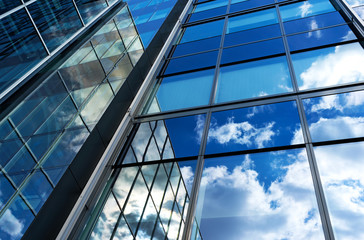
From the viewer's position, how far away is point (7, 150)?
8.95 meters

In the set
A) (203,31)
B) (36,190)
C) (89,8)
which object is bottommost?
(36,190)

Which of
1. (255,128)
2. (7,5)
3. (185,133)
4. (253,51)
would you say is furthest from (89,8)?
(255,128)

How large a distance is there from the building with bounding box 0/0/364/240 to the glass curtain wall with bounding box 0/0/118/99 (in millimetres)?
49

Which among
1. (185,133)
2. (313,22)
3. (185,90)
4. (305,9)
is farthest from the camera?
(305,9)

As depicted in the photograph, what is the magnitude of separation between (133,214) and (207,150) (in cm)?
200

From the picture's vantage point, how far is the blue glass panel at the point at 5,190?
27.5ft

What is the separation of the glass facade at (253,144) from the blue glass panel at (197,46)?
1.49 ft

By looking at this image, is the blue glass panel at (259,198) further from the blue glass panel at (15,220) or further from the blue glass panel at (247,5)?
the blue glass panel at (247,5)

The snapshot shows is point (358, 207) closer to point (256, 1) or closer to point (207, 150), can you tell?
point (207, 150)

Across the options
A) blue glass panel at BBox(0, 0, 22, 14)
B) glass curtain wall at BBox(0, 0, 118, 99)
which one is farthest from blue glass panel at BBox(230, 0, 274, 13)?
blue glass panel at BBox(0, 0, 22, 14)

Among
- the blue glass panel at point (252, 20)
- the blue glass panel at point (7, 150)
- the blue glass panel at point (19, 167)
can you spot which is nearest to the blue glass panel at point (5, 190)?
the blue glass panel at point (19, 167)

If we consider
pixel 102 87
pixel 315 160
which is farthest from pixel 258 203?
pixel 102 87

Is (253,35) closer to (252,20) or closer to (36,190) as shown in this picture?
(252,20)

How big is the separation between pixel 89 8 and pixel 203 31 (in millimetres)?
4852
